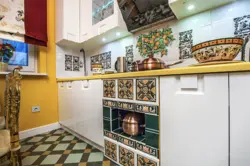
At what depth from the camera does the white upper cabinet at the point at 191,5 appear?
0.95 metres

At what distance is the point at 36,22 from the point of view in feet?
5.51

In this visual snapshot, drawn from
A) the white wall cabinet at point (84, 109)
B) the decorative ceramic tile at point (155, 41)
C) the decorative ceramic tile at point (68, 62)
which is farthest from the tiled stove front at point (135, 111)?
the decorative ceramic tile at point (68, 62)

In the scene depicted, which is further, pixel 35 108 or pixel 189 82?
pixel 35 108

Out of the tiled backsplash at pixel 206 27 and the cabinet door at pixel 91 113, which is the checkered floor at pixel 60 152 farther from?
the tiled backsplash at pixel 206 27

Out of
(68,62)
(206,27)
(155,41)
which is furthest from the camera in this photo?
(68,62)

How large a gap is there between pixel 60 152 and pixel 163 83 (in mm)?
1289

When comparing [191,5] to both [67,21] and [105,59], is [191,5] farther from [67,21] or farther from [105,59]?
[67,21]

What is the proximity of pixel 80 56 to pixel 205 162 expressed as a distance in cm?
231

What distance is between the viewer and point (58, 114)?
1996 millimetres

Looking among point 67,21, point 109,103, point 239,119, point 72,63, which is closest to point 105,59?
point 72,63

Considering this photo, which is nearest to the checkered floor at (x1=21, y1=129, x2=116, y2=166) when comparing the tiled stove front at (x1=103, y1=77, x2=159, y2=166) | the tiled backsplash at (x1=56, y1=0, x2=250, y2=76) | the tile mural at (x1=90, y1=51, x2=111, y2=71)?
the tiled stove front at (x1=103, y1=77, x2=159, y2=166)

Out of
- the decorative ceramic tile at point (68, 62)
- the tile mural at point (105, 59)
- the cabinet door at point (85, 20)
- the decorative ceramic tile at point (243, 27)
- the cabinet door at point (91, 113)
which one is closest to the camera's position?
the decorative ceramic tile at point (243, 27)

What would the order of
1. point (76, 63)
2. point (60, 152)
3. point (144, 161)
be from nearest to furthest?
1. point (144, 161)
2. point (60, 152)
3. point (76, 63)

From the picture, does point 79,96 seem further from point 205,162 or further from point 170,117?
point 205,162
